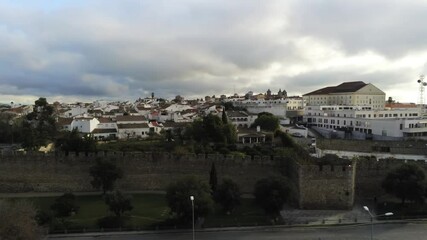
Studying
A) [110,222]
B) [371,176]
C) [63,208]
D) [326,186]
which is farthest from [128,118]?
[326,186]

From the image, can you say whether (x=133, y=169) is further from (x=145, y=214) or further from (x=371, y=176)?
(x=371, y=176)

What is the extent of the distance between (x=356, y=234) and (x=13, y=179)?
60.9ft

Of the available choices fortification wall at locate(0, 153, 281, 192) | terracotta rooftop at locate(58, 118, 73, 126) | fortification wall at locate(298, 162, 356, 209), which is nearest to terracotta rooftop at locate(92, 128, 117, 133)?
terracotta rooftop at locate(58, 118, 73, 126)

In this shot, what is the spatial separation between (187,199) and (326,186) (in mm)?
7143

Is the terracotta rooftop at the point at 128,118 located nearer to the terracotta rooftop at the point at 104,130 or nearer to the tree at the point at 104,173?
the terracotta rooftop at the point at 104,130

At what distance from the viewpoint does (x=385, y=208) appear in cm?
2062

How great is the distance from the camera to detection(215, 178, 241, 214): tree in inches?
771

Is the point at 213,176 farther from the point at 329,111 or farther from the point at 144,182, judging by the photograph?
the point at 329,111

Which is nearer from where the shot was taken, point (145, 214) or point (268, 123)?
point (145, 214)

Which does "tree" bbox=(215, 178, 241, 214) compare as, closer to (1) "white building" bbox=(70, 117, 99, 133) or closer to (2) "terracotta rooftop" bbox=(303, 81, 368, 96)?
(1) "white building" bbox=(70, 117, 99, 133)

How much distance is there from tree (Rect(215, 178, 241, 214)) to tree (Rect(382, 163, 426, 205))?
24.7ft

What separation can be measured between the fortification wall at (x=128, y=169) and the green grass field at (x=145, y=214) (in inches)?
64.8

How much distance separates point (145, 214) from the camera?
19.7 metres

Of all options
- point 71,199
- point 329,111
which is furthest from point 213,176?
point 329,111
